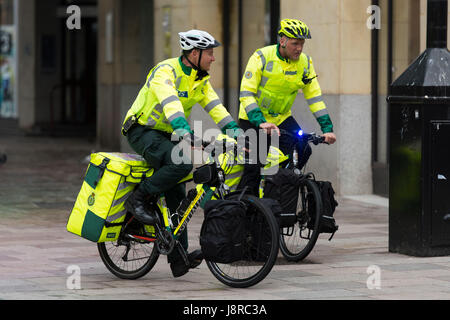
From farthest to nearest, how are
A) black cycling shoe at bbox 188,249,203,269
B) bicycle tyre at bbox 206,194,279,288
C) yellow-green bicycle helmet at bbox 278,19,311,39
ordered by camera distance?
yellow-green bicycle helmet at bbox 278,19,311,39, black cycling shoe at bbox 188,249,203,269, bicycle tyre at bbox 206,194,279,288

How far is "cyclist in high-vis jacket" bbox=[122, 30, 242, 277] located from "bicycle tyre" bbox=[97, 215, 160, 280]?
0.20m

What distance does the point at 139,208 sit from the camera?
24.2 feet

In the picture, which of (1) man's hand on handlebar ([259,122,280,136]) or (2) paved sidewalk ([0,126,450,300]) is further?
(1) man's hand on handlebar ([259,122,280,136])

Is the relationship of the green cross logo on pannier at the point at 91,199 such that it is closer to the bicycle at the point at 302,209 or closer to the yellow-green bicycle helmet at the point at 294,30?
the bicycle at the point at 302,209

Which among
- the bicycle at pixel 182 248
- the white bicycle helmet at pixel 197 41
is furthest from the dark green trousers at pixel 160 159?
the white bicycle helmet at pixel 197 41

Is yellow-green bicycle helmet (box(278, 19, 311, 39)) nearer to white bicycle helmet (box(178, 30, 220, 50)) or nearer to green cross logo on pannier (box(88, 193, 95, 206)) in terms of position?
white bicycle helmet (box(178, 30, 220, 50))

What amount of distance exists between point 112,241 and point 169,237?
Answer: 1.73 feet

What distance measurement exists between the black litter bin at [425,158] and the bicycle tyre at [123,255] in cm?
228

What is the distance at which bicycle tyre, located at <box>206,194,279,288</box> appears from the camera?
6898 mm

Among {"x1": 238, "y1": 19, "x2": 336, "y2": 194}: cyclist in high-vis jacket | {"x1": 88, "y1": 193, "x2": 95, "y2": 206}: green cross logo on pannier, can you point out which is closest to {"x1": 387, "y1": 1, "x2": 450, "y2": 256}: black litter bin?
{"x1": 238, "y1": 19, "x2": 336, "y2": 194}: cyclist in high-vis jacket

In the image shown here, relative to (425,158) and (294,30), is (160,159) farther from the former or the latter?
(425,158)

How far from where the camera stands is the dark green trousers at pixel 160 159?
23.9ft
